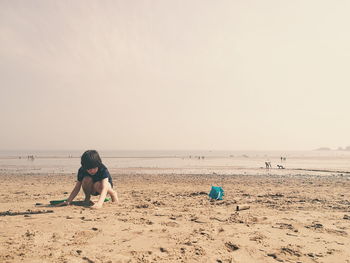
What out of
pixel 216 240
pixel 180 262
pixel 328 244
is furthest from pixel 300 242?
pixel 180 262

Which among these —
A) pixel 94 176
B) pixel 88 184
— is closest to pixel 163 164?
pixel 88 184

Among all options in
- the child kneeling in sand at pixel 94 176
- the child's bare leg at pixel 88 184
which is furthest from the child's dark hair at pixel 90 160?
the child's bare leg at pixel 88 184

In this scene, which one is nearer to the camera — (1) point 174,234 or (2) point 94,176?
(1) point 174,234

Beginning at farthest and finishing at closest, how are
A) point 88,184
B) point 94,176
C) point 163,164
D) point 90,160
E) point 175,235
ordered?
point 163,164
point 88,184
point 94,176
point 90,160
point 175,235

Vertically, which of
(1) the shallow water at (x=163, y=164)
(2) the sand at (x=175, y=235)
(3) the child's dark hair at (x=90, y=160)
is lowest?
(1) the shallow water at (x=163, y=164)

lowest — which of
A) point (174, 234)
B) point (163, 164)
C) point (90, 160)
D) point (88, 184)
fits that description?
point (163, 164)

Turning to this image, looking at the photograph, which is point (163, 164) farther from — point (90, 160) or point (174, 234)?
point (174, 234)

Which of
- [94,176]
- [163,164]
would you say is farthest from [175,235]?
[163,164]

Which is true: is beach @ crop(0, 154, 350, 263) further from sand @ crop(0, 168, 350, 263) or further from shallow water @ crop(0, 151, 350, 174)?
shallow water @ crop(0, 151, 350, 174)

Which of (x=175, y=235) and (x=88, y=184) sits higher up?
(x=88, y=184)

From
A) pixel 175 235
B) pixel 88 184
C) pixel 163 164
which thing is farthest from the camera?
pixel 163 164

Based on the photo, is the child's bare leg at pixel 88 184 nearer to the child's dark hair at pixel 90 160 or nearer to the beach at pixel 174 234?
the child's dark hair at pixel 90 160

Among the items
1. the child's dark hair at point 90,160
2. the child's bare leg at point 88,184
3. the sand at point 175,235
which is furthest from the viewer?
the child's bare leg at point 88,184

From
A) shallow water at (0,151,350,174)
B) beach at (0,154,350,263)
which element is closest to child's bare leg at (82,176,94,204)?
beach at (0,154,350,263)
